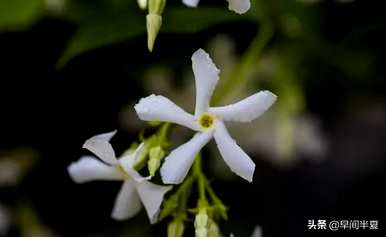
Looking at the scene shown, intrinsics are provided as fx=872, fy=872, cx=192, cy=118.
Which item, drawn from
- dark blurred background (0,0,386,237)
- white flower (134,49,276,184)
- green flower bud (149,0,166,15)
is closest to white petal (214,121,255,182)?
white flower (134,49,276,184)

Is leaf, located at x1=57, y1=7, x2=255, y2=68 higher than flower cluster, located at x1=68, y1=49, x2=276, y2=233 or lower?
higher

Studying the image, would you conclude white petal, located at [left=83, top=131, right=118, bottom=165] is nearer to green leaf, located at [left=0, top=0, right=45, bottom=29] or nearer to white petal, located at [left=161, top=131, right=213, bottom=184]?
white petal, located at [left=161, top=131, right=213, bottom=184]

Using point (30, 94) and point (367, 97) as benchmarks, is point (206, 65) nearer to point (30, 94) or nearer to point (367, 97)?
point (30, 94)

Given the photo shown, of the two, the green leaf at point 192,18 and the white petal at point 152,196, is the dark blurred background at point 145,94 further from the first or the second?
the white petal at point 152,196

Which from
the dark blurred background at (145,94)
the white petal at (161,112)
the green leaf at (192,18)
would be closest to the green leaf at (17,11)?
the dark blurred background at (145,94)

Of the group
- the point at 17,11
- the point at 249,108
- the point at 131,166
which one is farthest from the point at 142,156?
the point at 17,11

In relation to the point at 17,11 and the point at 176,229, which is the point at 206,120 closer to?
the point at 176,229

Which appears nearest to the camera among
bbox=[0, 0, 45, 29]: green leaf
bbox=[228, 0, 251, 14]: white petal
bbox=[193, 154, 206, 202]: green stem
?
bbox=[228, 0, 251, 14]: white petal

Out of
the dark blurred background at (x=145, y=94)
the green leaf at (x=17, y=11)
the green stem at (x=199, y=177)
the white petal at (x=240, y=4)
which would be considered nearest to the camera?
the white petal at (x=240, y=4)
